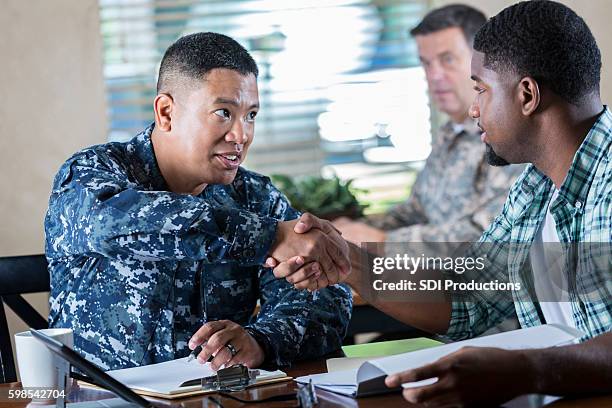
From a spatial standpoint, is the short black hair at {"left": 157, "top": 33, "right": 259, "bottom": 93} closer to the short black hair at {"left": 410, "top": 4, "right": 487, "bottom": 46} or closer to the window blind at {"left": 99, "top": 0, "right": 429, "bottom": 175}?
the window blind at {"left": 99, "top": 0, "right": 429, "bottom": 175}

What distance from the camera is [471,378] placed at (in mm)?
1207

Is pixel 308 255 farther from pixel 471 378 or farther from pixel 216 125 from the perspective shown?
pixel 471 378

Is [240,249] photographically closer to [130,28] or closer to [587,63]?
[587,63]

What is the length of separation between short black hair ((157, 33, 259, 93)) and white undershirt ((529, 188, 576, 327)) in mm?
738

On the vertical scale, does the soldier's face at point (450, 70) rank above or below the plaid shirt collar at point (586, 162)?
above

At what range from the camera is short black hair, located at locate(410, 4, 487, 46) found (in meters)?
3.90

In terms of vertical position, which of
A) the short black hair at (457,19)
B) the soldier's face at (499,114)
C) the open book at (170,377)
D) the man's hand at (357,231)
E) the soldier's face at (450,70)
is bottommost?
the open book at (170,377)

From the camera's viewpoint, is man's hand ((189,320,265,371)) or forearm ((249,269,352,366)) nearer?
man's hand ((189,320,265,371))

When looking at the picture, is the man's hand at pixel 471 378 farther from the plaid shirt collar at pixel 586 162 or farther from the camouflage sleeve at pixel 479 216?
the camouflage sleeve at pixel 479 216

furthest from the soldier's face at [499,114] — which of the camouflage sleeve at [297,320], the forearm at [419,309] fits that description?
the camouflage sleeve at [297,320]

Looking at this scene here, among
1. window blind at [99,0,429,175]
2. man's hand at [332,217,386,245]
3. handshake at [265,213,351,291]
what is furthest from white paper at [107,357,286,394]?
window blind at [99,0,429,175]

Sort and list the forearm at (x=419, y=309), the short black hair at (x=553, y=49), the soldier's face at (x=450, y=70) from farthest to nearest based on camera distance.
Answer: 1. the soldier's face at (x=450, y=70)
2. the forearm at (x=419, y=309)
3. the short black hair at (x=553, y=49)

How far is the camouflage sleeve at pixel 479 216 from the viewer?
11.5 feet

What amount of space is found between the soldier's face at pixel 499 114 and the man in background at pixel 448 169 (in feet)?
5.51
